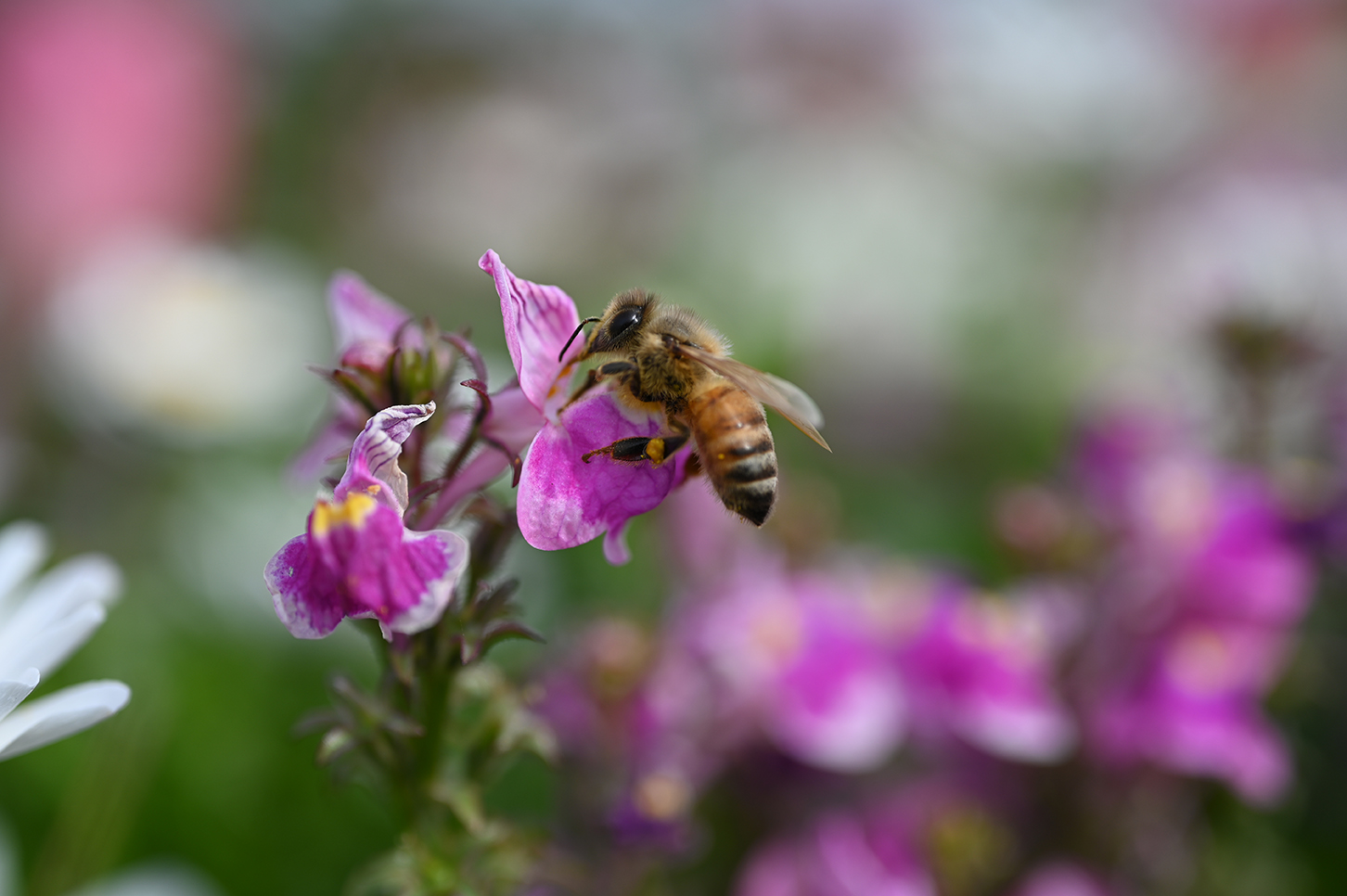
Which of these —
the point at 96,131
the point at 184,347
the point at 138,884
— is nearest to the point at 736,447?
the point at 138,884

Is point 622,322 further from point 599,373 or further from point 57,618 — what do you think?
point 57,618

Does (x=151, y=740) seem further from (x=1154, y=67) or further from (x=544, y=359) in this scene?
(x=1154, y=67)

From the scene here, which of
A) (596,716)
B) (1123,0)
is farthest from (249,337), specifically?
(1123,0)

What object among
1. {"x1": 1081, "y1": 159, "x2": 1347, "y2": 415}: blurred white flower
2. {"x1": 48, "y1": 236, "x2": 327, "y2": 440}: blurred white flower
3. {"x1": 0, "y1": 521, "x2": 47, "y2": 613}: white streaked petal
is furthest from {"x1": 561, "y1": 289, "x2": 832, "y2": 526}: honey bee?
{"x1": 48, "y1": 236, "x2": 327, "y2": 440}: blurred white flower

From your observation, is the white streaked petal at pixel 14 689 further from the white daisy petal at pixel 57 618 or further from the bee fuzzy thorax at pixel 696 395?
the bee fuzzy thorax at pixel 696 395

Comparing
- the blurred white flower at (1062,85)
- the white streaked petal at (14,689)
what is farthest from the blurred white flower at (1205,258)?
the white streaked petal at (14,689)

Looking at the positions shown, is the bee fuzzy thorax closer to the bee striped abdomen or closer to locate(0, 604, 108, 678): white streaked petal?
the bee striped abdomen
